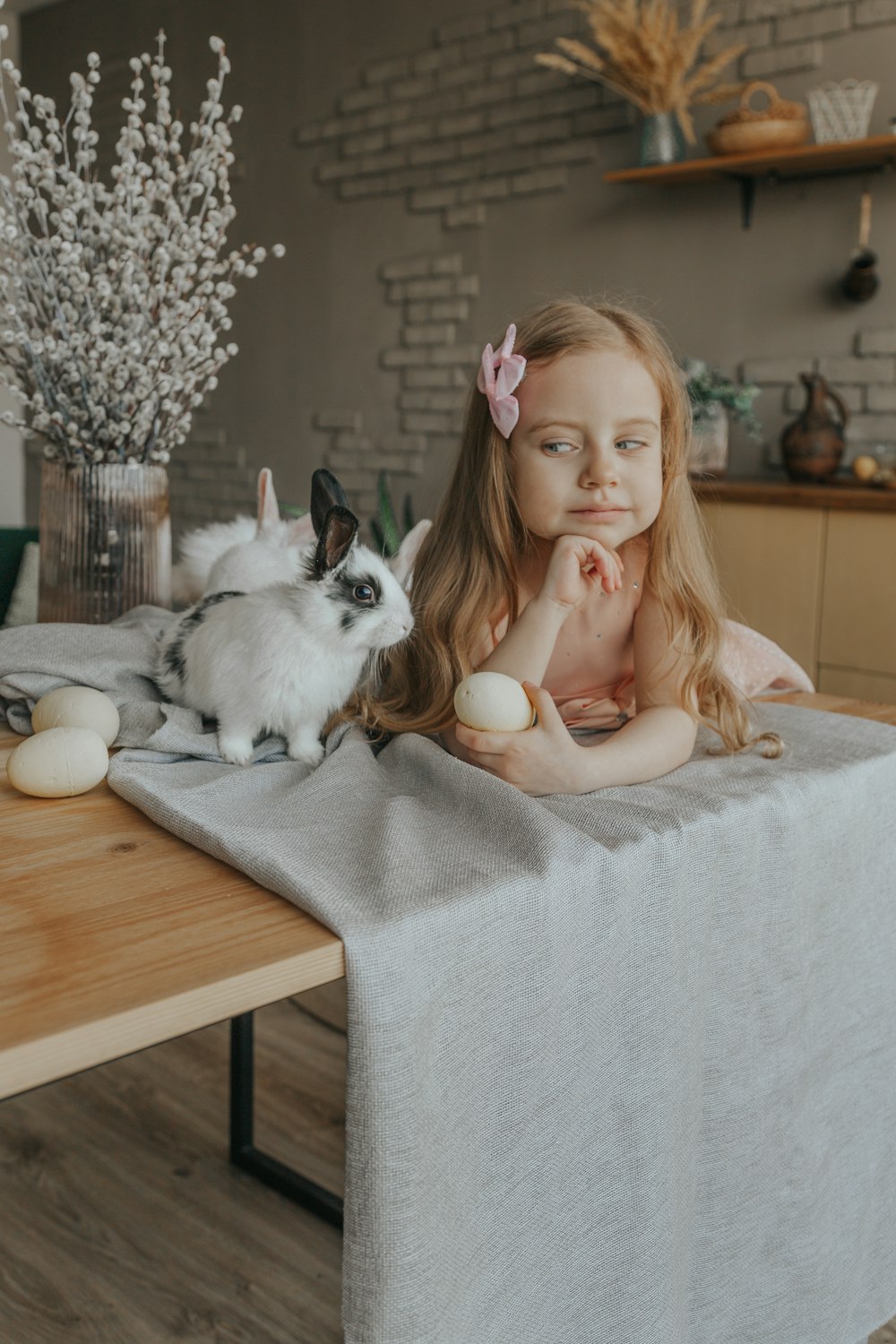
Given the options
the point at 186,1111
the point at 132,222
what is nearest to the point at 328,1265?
the point at 186,1111

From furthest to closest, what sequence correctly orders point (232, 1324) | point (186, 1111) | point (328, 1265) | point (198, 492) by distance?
point (198, 492), point (186, 1111), point (328, 1265), point (232, 1324)

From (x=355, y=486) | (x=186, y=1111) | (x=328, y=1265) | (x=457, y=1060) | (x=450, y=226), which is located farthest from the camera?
(x=355, y=486)

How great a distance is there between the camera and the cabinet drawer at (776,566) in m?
3.05

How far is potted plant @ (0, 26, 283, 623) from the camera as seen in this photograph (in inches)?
51.3

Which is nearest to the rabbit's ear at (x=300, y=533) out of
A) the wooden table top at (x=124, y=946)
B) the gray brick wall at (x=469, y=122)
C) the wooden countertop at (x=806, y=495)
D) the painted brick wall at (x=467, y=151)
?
the wooden table top at (x=124, y=946)

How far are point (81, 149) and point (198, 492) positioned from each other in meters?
4.33

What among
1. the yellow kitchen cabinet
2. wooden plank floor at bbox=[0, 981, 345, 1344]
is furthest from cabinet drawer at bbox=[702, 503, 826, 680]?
wooden plank floor at bbox=[0, 981, 345, 1344]

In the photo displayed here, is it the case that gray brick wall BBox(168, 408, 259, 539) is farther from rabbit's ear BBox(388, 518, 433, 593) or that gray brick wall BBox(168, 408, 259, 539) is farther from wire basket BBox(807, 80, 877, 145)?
rabbit's ear BBox(388, 518, 433, 593)

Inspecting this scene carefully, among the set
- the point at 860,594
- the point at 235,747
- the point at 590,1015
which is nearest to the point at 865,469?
the point at 860,594

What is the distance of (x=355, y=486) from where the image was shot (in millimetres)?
4969

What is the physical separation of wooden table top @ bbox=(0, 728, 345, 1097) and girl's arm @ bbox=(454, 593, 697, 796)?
255mm

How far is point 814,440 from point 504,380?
2.52m

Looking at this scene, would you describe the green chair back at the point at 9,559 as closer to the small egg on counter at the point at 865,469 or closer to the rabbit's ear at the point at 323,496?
the rabbit's ear at the point at 323,496

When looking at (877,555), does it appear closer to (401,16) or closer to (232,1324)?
(232,1324)
